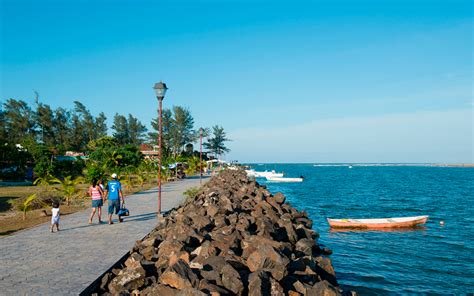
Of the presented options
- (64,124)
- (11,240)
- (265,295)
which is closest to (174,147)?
(64,124)

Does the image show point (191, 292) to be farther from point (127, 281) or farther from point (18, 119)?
point (18, 119)

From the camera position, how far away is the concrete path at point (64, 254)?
18.5ft

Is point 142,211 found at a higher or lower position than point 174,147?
lower

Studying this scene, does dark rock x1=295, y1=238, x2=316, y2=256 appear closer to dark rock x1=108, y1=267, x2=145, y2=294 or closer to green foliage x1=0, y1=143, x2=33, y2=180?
dark rock x1=108, y1=267, x2=145, y2=294

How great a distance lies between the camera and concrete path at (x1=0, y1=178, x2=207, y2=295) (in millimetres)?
5637

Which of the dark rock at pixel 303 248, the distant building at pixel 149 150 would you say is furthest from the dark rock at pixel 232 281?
the distant building at pixel 149 150

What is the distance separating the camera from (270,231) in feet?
30.9

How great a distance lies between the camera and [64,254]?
7.40 m

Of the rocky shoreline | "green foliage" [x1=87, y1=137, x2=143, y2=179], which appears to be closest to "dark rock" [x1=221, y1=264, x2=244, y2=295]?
the rocky shoreline

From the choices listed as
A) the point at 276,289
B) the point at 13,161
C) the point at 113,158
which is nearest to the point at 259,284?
the point at 276,289

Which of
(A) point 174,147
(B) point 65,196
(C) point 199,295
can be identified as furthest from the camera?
(A) point 174,147

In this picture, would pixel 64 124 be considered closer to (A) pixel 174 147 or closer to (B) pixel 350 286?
(A) pixel 174 147

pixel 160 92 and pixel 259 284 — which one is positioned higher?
pixel 160 92

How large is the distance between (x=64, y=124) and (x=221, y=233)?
69.7 metres
